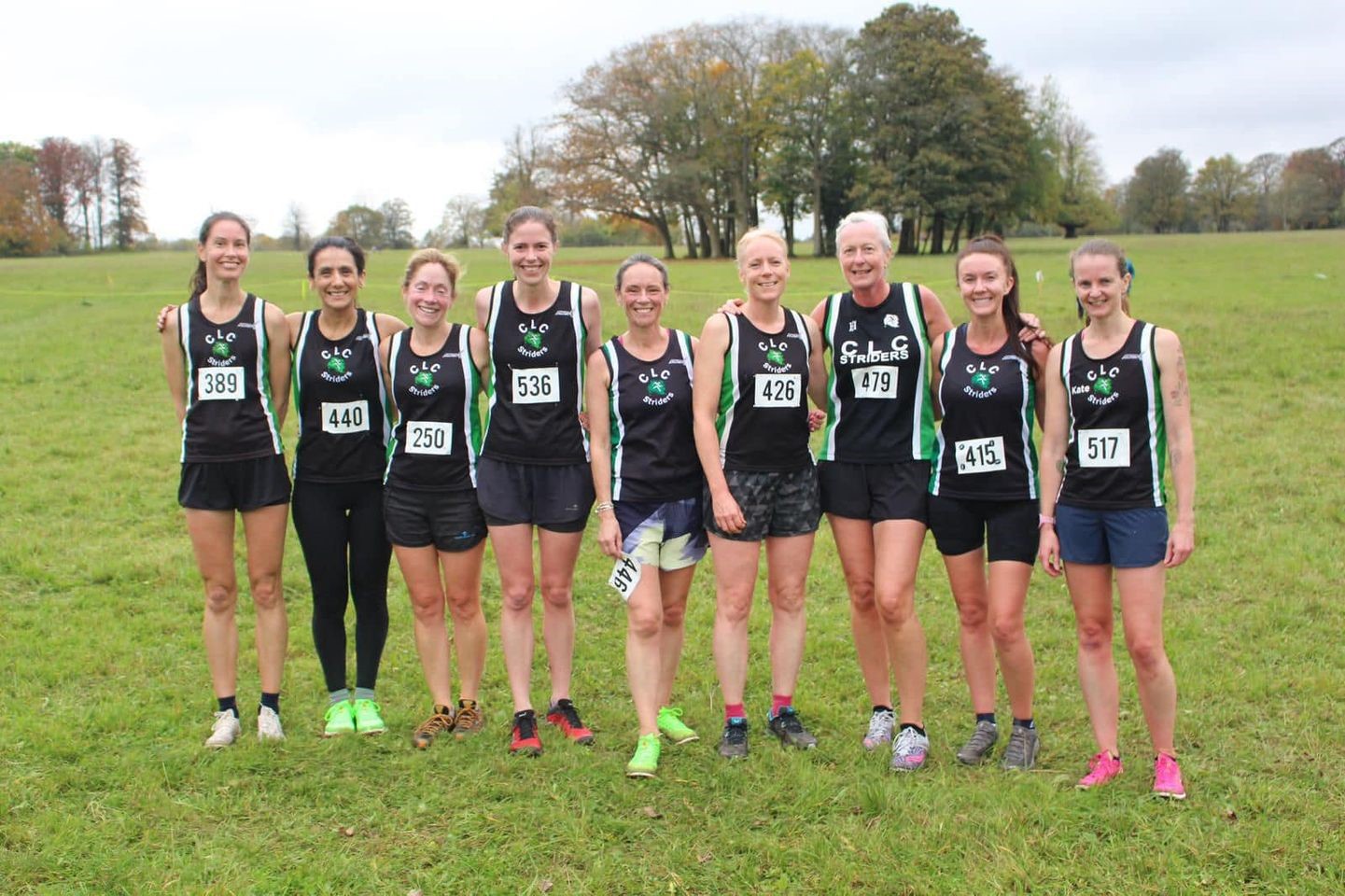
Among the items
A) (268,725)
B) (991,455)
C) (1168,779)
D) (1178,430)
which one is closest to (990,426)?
(991,455)

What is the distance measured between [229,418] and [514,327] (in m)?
1.31

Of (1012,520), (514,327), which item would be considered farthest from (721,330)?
(1012,520)

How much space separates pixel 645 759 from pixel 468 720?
3.21 feet

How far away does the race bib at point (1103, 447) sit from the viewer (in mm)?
4000

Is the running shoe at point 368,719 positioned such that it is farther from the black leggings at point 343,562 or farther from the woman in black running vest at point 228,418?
the woman in black running vest at point 228,418

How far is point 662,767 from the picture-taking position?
4.49 meters

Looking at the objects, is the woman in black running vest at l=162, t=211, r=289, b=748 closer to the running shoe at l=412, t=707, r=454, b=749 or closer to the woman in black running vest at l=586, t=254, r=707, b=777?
the running shoe at l=412, t=707, r=454, b=749

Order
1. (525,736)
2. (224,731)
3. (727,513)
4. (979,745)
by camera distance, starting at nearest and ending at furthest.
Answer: (727,513) → (979,745) → (525,736) → (224,731)

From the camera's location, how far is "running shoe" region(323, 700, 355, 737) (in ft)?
16.0

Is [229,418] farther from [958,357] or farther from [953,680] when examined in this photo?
[953,680]

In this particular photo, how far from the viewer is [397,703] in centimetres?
539

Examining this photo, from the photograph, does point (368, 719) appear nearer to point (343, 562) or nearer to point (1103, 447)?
point (343, 562)

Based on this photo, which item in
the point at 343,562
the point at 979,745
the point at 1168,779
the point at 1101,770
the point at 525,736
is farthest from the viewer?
the point at 343,562

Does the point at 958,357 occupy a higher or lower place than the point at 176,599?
higher
